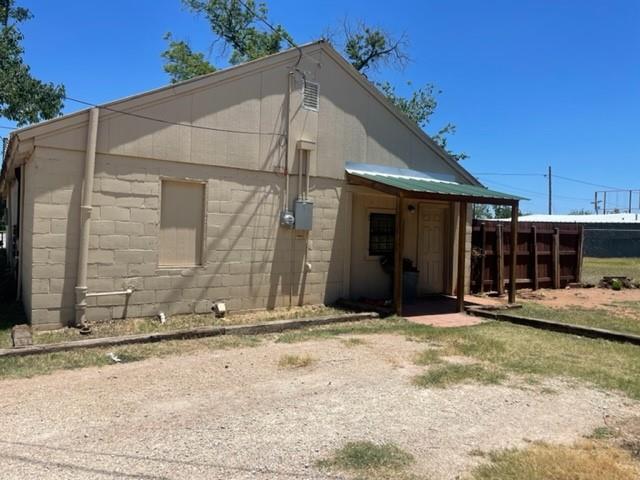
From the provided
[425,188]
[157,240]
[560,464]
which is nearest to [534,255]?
[425,188]

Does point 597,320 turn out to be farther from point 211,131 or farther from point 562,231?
point 211,131

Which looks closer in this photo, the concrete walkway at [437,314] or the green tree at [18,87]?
the concrete walkway at [437,314]

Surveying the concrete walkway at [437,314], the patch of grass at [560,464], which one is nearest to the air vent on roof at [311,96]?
the concrete walkway at [437,314]

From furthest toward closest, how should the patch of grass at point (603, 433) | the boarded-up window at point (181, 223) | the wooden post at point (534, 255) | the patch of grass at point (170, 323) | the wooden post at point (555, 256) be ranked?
the wooden post at point (555, 256) → the wooden post at point (534, 255) → the boarded-up window at point (181, 223) → the patch of grass at point (170, 323) → the patch of grass at point (603, 433)

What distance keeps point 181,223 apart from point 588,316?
8001mm

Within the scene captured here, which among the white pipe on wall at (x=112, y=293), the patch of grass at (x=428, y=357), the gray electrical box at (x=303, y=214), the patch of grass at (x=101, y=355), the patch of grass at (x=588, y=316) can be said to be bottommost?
the patch of grass at (x=101, y=355)

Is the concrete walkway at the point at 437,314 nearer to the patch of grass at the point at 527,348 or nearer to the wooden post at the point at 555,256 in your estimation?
the patch of grass at the point at 527,348

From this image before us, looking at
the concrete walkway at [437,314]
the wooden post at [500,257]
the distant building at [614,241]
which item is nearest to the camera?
the concrete walkway at [437,314]

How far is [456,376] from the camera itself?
5973mm

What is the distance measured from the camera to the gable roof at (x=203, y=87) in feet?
24.2

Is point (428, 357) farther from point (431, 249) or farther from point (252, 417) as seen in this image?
point (431, 249)

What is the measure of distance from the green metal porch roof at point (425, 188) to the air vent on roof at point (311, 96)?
1494 mm

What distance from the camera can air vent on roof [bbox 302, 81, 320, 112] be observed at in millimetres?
10180

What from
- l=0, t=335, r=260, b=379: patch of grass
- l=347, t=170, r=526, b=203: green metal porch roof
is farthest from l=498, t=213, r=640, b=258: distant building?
l=0, t=335, r=260, b=379: patch of grass
